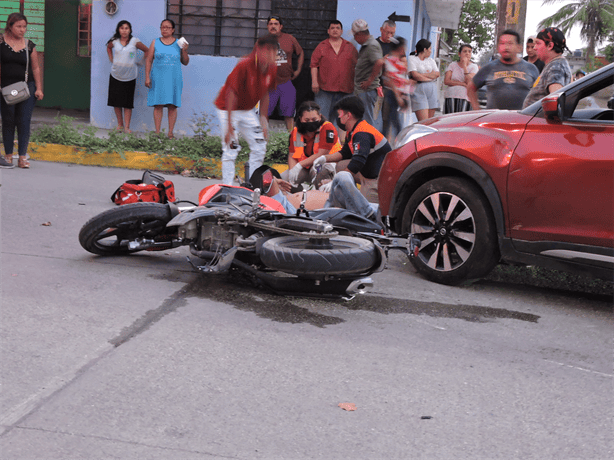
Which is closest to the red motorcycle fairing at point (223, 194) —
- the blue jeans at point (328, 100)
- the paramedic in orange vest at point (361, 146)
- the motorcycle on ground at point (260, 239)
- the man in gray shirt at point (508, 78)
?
the motorcycle on ground at point (260, 239)

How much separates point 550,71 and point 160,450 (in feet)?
18.1

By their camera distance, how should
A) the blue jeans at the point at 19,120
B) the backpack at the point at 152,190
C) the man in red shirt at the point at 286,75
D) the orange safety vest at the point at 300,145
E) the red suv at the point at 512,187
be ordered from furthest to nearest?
the man in red shirt at the point at 286,75, the blue jeans at the point at 19,120, the orange safety vest at the point at 300,145, the backpack at the point at 152,190, the red suv at the point at 512,187

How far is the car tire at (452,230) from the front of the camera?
523 centimetres

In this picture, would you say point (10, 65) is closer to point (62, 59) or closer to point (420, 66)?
point (420, 66)

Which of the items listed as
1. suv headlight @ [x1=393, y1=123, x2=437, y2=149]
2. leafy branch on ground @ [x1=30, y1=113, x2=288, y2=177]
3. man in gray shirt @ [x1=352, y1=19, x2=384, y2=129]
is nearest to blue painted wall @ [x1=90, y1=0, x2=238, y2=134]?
leafy branch on ground @ [x1=30, y1=113, x2=288, y2=177]

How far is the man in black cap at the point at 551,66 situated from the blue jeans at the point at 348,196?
2.10 meters

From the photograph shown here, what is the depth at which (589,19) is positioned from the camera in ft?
172

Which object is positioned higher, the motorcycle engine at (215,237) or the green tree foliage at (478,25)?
the green tree foliage at (478,25)

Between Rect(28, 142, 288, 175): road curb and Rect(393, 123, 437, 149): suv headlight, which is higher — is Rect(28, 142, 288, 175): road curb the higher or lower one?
the lower one

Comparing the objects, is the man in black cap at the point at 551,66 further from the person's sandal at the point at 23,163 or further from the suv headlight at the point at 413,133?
the person's sandal at the point at 23,163

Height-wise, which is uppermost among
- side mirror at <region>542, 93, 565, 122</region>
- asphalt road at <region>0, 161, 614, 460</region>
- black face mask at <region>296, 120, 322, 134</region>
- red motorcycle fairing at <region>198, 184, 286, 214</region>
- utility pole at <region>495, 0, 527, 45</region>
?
utility pole at <region>495, 0, 527, 45</region>

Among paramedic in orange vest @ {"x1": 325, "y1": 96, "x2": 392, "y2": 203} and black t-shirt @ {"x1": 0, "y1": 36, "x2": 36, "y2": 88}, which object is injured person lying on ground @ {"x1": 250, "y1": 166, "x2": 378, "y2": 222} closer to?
paramedic in orange vest @ {"x1": 325, "y1": 96, "x2": 392, "y2": 203}

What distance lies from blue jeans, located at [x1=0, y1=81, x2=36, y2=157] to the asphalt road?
5.01 meters

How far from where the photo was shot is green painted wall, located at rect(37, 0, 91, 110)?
17906mm
